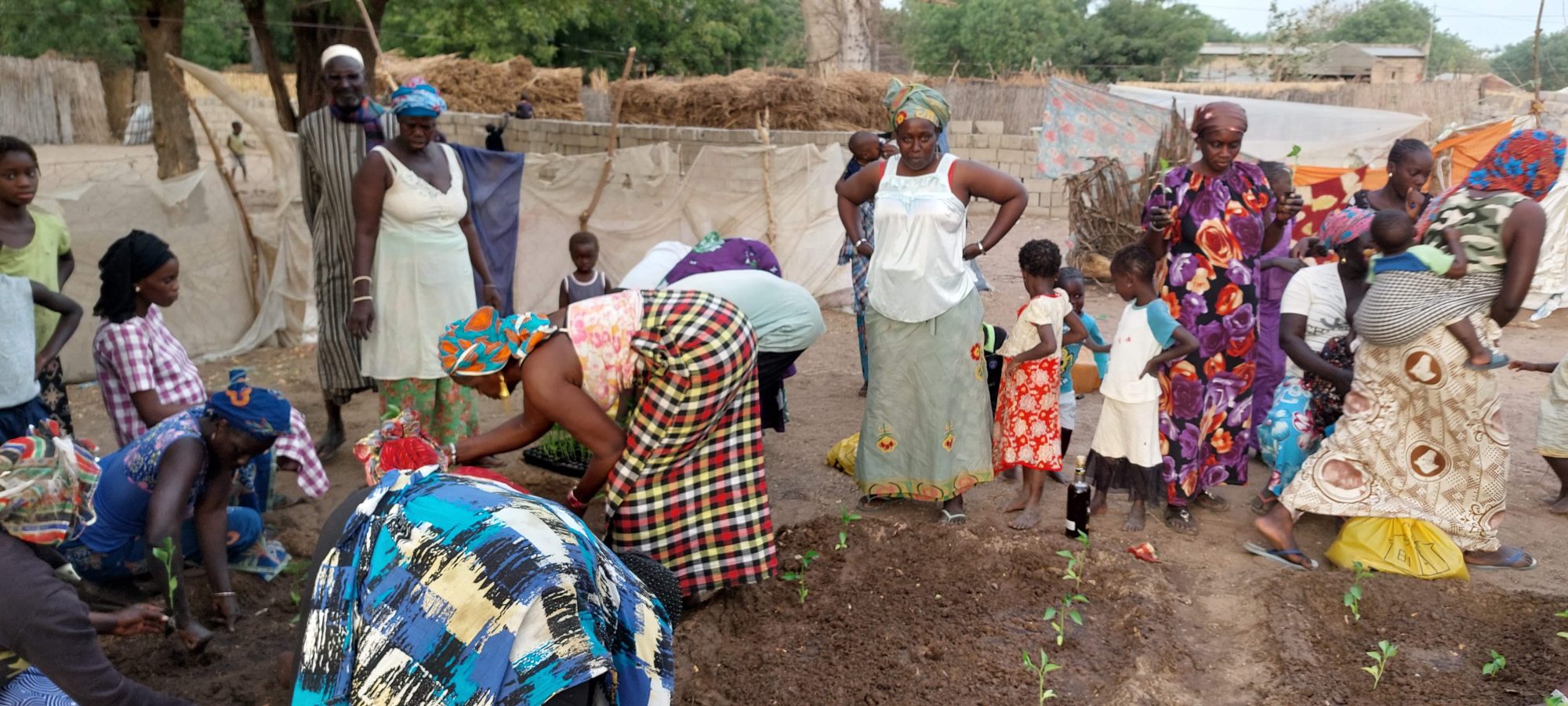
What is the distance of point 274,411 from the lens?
348 centimetres

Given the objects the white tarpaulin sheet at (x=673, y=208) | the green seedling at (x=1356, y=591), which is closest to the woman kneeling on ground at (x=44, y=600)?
the green seedling at (x=1356, y=591)

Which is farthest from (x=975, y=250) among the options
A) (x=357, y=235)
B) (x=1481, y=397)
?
(x=357, y=235)

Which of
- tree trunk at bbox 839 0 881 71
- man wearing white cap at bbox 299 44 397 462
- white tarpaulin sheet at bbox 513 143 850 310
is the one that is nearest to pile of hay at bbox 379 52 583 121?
tree trunk at bbox 839 0 881 71

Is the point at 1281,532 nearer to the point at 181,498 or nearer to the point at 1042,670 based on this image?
the point at 1042,670

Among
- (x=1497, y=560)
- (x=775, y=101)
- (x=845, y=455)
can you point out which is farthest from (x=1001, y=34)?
(x=1497, y=560)

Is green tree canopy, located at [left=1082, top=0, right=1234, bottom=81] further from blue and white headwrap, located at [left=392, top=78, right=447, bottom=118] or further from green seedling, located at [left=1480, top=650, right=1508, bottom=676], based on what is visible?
green seedling, located at [left=1480, top=650, right=1508, bottom=676]

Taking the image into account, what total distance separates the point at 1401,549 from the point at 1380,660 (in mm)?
836

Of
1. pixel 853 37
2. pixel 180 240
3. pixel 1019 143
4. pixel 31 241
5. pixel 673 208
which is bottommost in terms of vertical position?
pixel 180 240

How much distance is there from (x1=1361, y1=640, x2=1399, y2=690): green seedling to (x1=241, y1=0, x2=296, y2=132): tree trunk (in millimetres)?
10890

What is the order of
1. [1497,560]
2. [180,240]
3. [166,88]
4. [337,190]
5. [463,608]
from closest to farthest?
[463,608], [1497,560], [337,190], [180,240], [166,88]

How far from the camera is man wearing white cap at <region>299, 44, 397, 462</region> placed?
16.2 ft

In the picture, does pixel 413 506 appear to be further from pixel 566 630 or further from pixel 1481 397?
pixel 1481 397

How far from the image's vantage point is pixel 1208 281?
4.36 m

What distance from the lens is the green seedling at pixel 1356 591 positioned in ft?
11.9
